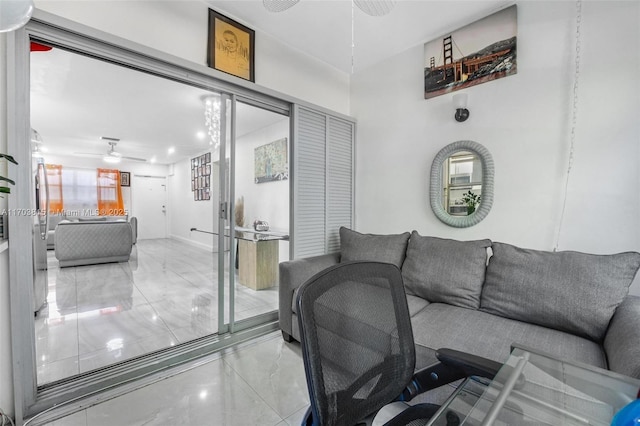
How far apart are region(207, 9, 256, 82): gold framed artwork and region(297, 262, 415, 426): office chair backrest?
2.02 meters

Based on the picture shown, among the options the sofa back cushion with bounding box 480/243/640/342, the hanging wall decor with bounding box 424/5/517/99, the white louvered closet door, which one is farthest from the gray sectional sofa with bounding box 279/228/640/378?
the hanging wall decor with bounding box 424/5/517/99

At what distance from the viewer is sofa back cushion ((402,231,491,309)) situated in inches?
71.4

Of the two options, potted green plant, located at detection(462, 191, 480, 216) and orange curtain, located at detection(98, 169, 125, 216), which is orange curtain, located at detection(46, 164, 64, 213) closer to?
orange curtain, located at detection(98, 169, 125, 216)

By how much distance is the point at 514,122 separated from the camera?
79.3 inches

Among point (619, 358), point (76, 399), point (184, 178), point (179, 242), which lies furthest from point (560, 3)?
point (179, 242)

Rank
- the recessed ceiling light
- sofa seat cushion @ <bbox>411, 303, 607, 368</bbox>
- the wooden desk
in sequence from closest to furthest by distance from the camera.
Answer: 1. sofa seat cushion @ <bbox>411, 303, 607, 368</bbox>
2. the wooden desk
3. the recessed ceiling light

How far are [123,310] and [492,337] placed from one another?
10.7 feet

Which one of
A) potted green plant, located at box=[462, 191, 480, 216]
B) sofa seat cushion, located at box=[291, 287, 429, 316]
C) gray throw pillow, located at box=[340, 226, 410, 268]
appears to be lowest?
sofa seat cushion, located at box=[291, 287, 429, 316]

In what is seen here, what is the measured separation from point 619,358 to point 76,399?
2711 millimetres

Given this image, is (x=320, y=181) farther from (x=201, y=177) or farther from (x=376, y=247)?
(x=201, y=177)

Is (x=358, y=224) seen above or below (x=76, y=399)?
above

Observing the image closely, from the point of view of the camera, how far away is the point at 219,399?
1.54 m

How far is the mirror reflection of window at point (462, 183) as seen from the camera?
219 centimetres

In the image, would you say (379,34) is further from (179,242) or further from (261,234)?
(179,242)
